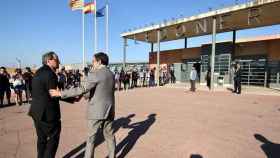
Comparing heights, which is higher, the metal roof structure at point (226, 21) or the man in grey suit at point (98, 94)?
the metal roof structure at point (226, 21)

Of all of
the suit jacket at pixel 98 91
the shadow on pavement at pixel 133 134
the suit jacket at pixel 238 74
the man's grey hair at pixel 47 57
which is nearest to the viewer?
the man's grey hair at pixel 47 57

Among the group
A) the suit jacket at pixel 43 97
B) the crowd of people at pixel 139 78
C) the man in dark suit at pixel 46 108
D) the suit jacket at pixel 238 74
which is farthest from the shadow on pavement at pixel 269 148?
the crowd of people at pixel 139 78

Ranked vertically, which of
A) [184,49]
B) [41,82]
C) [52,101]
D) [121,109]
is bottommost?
[121,109]

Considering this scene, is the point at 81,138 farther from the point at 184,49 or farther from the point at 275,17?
the point at 184,49

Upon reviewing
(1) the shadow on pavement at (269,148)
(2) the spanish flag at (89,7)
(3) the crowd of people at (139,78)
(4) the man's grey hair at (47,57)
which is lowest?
(1) the shadow on pavement at (269,148)

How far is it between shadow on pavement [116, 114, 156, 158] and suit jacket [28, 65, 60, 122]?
177 cm

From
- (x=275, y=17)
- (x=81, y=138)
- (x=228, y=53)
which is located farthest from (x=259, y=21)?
(x=81, y=138)

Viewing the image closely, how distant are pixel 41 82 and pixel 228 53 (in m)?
23.5

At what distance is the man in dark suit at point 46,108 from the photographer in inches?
156

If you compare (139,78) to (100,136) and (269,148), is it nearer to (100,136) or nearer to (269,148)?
(100,136)

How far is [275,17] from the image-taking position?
70.7ft

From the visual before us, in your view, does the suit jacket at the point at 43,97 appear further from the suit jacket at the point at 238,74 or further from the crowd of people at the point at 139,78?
the crowd of people at the point at 139,78

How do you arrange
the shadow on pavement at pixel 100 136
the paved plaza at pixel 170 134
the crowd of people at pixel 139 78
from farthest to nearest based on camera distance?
the crowd of people at pixel 139 78, the paved plaza at pixel 170 134, the shadow on pavement at pixel 100 136

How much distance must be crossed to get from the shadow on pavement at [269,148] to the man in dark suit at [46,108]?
3.78m
